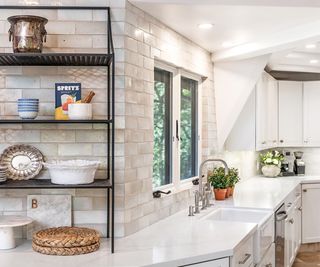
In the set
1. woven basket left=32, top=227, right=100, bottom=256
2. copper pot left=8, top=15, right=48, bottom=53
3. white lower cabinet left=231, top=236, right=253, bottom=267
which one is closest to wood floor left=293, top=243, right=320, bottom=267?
white lower cabinet left=231, top=236, right=253, bottom=267

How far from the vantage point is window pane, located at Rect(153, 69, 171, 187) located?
3.32 meters

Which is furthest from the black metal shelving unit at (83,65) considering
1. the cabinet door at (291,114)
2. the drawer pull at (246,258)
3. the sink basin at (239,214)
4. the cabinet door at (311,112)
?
the cabinet door at (311,112)

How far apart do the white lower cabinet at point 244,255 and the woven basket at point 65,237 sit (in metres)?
0.77

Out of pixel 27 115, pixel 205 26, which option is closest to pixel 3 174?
pixel 27 115

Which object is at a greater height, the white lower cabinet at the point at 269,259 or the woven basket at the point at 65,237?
the woven basket at the point at 65,237

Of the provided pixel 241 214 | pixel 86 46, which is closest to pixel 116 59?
pixel 86 46

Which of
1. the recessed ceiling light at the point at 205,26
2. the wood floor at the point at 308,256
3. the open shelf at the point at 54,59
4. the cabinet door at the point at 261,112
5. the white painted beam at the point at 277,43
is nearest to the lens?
the open shelf at the point at 54,59

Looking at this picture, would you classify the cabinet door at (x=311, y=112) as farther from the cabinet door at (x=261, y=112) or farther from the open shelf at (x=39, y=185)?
the open shelf at (x=39, y=185)

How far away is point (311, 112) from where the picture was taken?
6.11 meters

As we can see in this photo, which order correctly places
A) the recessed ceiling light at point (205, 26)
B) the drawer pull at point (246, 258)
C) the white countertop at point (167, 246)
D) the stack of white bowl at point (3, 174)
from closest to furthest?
the white countertop at point (167, 246) < the stack of white bowl at point (3, 174) < the drawer pull at point (246, 258) < the recessed ceiling light at point (205, 26)

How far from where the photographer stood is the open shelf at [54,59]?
7.38 ft

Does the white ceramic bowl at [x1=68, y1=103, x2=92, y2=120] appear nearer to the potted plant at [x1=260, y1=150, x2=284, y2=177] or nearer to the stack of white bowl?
the stack of white bowl

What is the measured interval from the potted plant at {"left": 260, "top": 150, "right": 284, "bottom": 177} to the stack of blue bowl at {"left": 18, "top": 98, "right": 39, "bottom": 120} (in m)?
4.13

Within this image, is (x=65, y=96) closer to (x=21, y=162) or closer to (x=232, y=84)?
(x=21, y=162)
